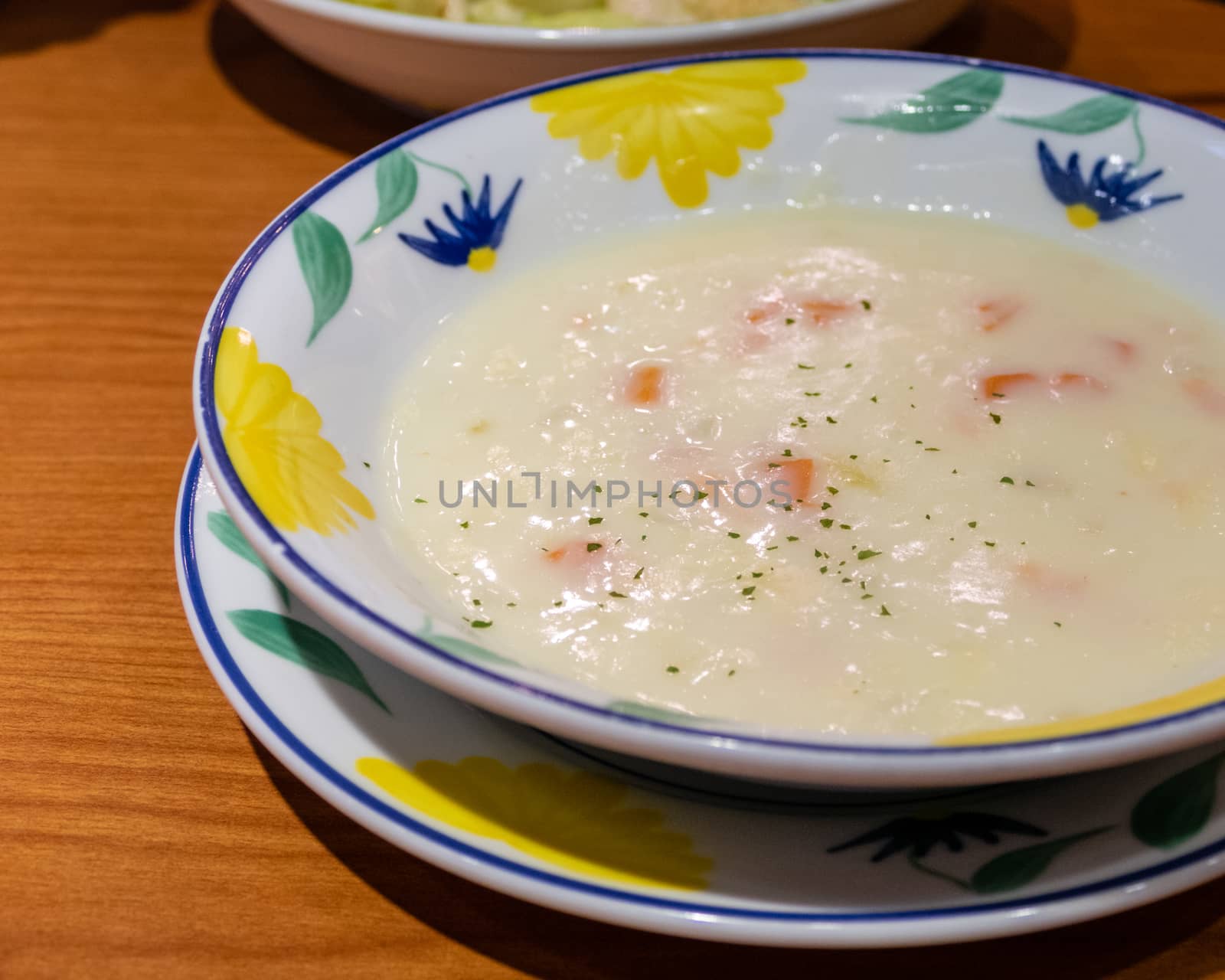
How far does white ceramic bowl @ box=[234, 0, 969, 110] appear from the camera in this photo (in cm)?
187

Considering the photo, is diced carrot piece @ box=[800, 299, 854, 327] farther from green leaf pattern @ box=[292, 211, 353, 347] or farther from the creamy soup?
green leaf pattern @ box=[292, 211, 353, 347]

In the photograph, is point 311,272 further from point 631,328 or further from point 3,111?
point 3,111

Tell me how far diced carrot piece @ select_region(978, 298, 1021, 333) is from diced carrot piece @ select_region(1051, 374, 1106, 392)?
0.43 feet

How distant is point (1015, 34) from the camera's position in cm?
256

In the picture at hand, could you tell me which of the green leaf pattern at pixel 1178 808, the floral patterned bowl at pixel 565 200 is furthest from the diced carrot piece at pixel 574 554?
the green leaf pattern at pixel 1178 808

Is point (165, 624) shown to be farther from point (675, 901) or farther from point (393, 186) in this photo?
point (675, 901)

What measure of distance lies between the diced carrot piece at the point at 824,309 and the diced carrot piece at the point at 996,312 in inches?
7.3

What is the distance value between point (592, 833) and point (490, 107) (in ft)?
3.60

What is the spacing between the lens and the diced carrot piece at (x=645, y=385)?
1.44m

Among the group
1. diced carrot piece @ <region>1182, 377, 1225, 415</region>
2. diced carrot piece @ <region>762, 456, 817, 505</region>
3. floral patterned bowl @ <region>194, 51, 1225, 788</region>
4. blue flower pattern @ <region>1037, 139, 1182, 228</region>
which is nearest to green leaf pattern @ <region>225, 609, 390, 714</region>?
floral patterned bowl @ <region>194, 51, 1225, 788</region>

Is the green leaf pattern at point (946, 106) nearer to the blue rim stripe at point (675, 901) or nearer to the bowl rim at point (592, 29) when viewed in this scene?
the bowl rim at point (592, 29)

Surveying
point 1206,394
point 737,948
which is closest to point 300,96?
point 1206,394

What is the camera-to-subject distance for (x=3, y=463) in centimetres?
158

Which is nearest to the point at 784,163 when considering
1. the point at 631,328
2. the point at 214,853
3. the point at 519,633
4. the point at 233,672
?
the point at 631,328
